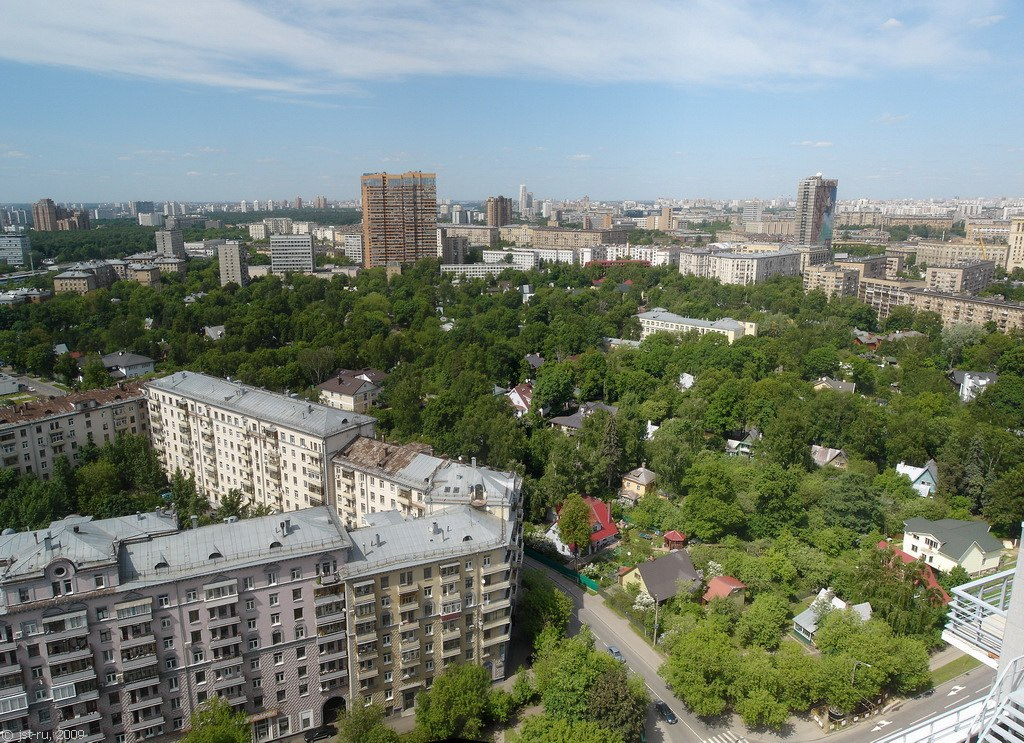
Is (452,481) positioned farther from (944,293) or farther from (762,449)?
(944,293)

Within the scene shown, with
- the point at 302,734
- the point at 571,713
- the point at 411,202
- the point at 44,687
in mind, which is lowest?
the point at 302,734

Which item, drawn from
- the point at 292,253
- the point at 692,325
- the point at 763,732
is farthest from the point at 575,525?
the point at 292,253

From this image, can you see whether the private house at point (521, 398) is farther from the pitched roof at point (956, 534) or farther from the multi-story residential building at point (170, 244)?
the multi-story residential building at point (170, 244)

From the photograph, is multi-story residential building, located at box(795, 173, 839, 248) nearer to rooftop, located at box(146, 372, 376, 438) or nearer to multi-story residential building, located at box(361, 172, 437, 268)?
multi-story residential building, located at box(361, 172, 437, 268)

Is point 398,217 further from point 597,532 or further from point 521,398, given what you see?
point 597,532

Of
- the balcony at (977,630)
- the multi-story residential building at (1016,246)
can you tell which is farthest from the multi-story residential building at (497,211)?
the balcony at (977,630)

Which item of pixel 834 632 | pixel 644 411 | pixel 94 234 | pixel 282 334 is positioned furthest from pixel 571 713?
pixel 94 234

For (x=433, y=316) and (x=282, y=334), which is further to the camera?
(x=433, y=316)
